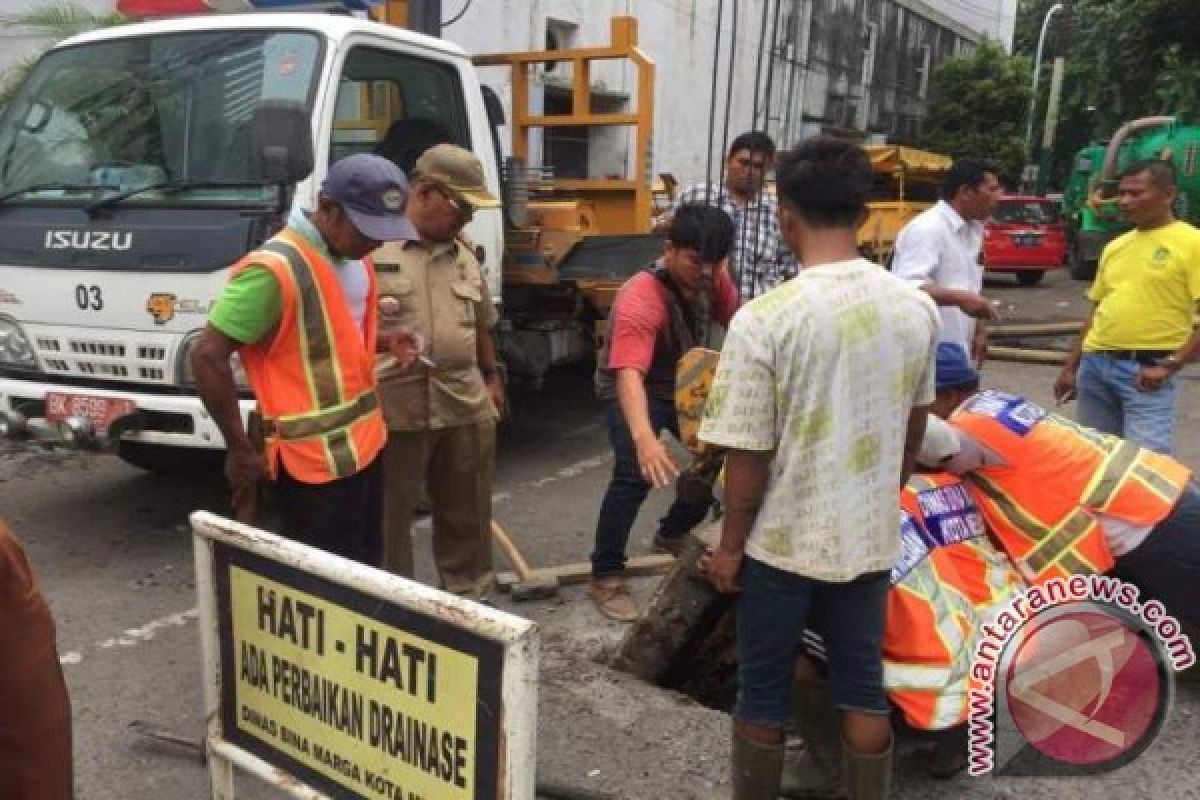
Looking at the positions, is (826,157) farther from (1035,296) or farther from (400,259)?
(1035,296)

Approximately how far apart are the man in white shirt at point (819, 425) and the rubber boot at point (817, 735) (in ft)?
1.47

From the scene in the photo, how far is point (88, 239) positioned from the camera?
410 cm

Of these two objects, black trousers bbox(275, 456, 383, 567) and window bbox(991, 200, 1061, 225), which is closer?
black trousers bbox(275, 456, 383, 567)

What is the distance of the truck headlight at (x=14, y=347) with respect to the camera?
429 centimetres

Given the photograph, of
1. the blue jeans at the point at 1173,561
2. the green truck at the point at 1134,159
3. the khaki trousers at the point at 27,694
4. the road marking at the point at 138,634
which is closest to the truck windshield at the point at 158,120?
the road marking at the point at 138,634

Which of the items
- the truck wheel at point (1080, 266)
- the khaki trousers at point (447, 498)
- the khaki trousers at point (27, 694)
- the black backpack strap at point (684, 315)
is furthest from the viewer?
the truck wheel at point (1080, 266)

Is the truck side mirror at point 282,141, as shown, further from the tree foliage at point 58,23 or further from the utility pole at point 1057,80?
the utility pole at point 1057,80

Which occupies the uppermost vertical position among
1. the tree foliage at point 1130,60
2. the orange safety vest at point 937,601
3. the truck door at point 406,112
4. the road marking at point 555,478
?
the tree foliage at point 1130,60

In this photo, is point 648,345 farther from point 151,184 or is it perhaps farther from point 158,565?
point 158,565

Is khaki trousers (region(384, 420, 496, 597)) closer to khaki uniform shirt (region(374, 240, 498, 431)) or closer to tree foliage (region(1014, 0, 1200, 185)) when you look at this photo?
khaki uniform shirt (region(374, 240, 498, 431))

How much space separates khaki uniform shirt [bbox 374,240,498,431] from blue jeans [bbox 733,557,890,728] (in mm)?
1438

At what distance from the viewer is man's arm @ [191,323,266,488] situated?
2512mm

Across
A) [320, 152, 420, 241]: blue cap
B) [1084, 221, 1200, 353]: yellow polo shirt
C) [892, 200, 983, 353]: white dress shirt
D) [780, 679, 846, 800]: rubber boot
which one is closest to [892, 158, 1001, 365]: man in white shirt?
[892, 200, 983, 353]: white dress shirt

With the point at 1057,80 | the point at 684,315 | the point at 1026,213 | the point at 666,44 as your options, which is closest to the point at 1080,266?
the point at 1026,213
